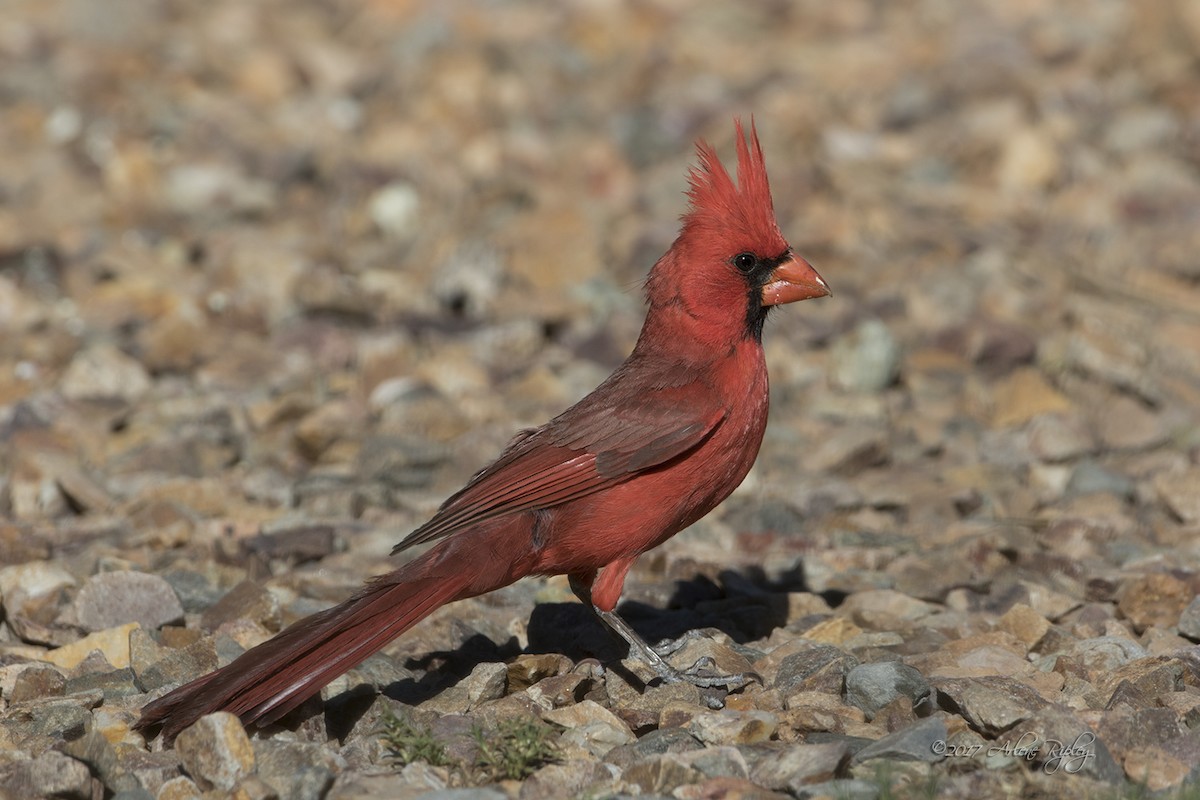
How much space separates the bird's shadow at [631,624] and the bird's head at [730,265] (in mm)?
809

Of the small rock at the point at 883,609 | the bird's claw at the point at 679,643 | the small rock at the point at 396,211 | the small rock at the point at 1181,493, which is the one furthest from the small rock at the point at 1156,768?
the small rock at the point at 396,211

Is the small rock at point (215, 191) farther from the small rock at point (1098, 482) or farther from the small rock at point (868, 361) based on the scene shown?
the small rock at point (1098, 482)

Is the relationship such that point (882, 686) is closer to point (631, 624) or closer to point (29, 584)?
point (631, 624)

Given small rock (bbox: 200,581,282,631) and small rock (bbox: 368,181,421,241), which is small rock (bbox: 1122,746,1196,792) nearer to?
small rock (bbox: 200,581,282,631)

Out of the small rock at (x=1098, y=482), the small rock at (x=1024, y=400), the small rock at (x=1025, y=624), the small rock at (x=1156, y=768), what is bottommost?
the small rock at (x=1156, y=768)

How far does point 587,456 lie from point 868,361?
8.26 ft

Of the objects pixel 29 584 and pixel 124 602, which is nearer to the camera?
pixel 124 602

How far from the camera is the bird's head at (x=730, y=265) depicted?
4891mm

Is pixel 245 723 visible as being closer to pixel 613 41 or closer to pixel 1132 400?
pixel 1132 400

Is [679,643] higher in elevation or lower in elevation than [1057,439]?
lower

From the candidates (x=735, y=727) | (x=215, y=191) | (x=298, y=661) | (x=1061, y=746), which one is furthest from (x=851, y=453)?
(x=215, y=191)

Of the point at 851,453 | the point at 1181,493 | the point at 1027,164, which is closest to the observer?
the point at 1181,493

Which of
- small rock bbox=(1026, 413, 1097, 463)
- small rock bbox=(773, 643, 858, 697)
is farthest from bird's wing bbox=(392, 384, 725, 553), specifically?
small rock bbox=(1026, 413, 1097, 463)

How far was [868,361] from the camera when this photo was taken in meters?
6.91
